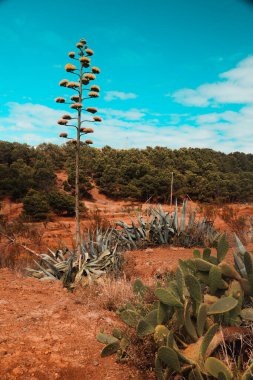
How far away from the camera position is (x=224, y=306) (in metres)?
2.04

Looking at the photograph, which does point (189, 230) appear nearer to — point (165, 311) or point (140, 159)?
point (165, 311)

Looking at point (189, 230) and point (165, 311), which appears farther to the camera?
point (189, 230)

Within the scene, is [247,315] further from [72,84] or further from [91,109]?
[72,84]

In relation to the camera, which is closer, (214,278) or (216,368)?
(216,368)

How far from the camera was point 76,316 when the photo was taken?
11.3 feet

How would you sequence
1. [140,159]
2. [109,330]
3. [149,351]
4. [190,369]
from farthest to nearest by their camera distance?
[140,159]
[109,330]
[149,351]
[190,369]

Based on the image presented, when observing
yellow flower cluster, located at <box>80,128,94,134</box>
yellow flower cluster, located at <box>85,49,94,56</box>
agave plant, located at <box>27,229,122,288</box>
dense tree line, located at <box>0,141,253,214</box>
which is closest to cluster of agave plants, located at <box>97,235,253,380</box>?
agave plant, located at <box>27,229,122,288</box>

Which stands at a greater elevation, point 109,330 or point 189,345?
point 189,345

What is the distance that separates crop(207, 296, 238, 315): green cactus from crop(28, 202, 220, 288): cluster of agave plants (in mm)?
3523

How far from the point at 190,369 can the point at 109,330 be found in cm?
124

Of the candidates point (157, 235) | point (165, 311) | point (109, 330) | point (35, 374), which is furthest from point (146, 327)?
point (157, 235)

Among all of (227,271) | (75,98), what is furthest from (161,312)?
(75,98)

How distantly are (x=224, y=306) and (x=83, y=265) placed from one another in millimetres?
4019

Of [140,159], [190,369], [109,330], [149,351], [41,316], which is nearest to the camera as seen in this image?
[190,369]
